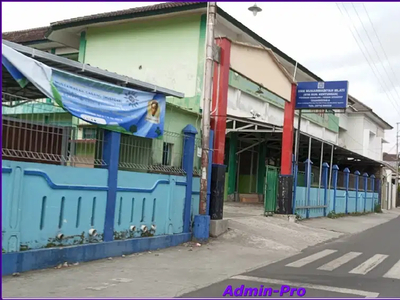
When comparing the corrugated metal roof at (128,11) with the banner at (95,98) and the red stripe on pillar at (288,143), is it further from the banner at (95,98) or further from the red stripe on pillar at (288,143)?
the banner at (95,98)

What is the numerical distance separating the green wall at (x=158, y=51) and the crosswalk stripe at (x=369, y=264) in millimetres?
7771

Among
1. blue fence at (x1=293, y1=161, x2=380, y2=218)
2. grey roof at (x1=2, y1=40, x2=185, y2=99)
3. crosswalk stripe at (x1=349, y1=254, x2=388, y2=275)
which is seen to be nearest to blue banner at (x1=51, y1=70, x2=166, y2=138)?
grey roof at (x1=2, y1=40, x2=185, y2=99)

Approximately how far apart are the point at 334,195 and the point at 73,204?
65.6ft

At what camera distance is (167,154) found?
10.9m

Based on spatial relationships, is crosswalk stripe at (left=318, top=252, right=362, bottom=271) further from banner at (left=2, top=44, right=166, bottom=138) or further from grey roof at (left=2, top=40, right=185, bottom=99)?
grey roof at (left=2, top=40, right=185, bottom=99)

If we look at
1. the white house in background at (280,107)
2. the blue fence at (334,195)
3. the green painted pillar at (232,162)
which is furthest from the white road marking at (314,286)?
the green painted pillar at (232,162)

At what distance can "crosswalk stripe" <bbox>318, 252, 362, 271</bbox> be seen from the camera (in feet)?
29.7

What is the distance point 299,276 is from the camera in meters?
8.03

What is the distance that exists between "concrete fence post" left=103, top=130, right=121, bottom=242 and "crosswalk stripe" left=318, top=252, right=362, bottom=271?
14.1 ft

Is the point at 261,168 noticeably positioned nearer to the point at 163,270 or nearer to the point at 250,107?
the point at 250,107

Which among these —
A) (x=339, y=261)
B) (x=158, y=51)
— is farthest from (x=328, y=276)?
(x=158, y=51)

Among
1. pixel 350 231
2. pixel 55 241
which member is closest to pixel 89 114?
pixel 55 241

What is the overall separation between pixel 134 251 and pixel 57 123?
322 cm

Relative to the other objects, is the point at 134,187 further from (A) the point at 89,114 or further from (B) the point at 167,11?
(B) the point at 167,11
